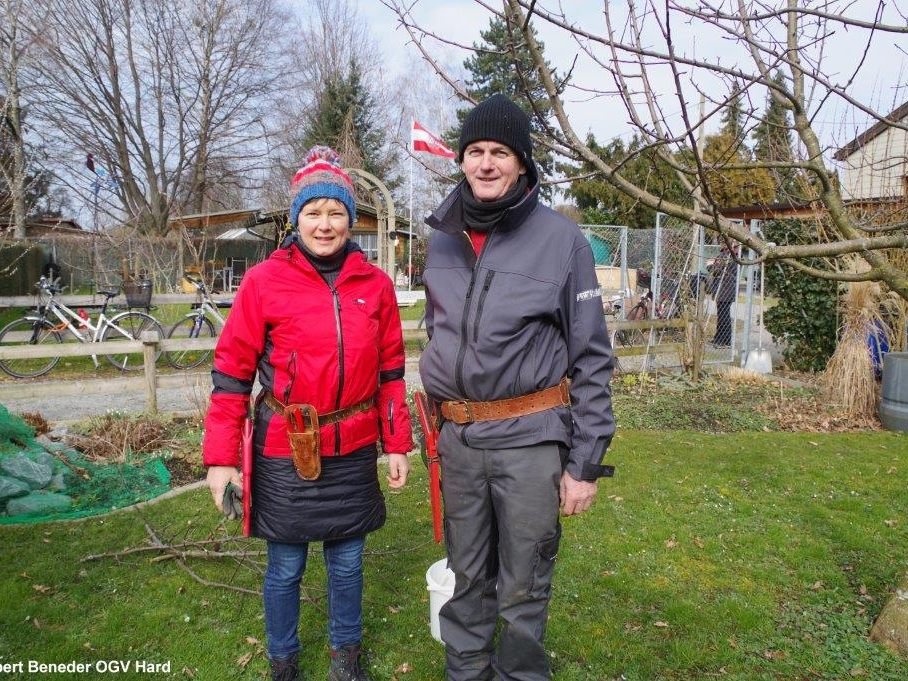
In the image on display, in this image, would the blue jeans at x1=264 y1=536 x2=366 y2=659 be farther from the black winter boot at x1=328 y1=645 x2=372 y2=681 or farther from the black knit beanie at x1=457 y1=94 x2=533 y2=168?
the black knit beanie at x1=457 y1=94 x2=533 y2=168

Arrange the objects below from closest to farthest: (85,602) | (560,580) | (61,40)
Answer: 1. (85,602)
2. (560,580)
3. (61,40)

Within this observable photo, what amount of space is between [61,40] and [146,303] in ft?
68.0

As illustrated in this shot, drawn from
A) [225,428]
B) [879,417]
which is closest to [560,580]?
[225,428]

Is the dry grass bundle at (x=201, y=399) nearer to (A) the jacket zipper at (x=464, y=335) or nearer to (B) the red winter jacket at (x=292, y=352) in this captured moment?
(B) the red winter jacket at (x=292, y=352)

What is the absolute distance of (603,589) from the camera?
3.31m

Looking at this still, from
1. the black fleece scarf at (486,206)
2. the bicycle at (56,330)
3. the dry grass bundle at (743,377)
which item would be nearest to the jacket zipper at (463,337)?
the black fleece scarf at (486,206)

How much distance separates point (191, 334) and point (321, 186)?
28.0ft

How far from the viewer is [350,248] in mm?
2484

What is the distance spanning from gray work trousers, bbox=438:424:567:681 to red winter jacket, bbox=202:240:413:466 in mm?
404

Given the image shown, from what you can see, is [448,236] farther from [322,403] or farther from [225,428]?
[225,428]

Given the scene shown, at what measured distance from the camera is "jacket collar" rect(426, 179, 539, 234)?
2.18 m

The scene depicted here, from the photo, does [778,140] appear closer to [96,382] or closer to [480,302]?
[480,302]

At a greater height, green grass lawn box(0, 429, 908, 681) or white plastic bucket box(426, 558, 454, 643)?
white plastic bucket box(426, 558, 454, 643)

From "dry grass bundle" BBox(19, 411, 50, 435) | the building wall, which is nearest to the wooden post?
"dry grass bundle" BBox(19, 411, 50, 435)
